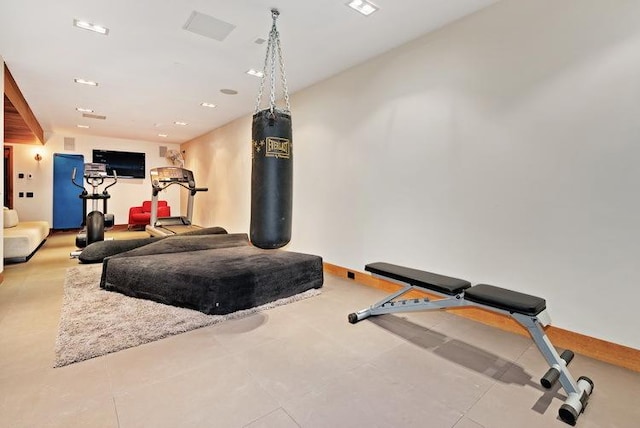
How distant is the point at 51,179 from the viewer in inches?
336

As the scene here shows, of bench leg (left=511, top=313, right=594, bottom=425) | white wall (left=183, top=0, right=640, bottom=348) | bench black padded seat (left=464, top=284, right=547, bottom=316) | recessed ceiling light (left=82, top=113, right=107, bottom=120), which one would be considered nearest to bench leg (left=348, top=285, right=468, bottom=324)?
bench black padded seat (left=464, top=284, right=547, bottom=316)

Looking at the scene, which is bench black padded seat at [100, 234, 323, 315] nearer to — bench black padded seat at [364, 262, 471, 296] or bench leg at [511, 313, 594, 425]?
bench black padded seat at [364, 262, 471, 296]

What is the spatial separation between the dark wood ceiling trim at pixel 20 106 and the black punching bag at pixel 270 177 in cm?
434

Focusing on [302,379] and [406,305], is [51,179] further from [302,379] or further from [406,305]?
[406,305]

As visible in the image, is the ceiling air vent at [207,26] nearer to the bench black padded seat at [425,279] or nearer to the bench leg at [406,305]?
the bench black padded seat at [425,279]

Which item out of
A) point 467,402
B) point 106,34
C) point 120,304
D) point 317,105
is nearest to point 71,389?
point 120,304

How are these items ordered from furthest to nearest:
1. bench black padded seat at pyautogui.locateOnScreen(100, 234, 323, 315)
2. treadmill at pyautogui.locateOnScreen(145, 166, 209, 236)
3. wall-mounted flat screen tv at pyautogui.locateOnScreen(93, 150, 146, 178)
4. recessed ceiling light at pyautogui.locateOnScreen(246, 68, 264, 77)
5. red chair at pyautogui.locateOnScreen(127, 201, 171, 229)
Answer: wall-mounted flat screen tv at pyautogui.locateOnScreen(93, 150, 146, 178), red chair at pyautogui.locateOnScreen(127, 201, 171, 229), treadmill at pyautogui.locateOnScreen(145, 166, 209, 236), recessed ceiling light at pyautogui.locateOnScreen(246, 68, 264, 77), bench black padded seat at pyautogui.locateOnScreen(100, 234, 323, 315)

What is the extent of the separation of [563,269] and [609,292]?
1.00 feet

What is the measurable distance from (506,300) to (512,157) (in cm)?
140

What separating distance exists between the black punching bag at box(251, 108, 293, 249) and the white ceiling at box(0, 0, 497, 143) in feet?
4.05

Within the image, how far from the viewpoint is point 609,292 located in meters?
2.29

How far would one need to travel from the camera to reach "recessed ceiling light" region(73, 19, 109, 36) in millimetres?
3179

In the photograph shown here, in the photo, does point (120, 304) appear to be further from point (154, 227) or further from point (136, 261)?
point (154, 227)

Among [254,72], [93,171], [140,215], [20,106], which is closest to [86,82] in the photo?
[20,106]
